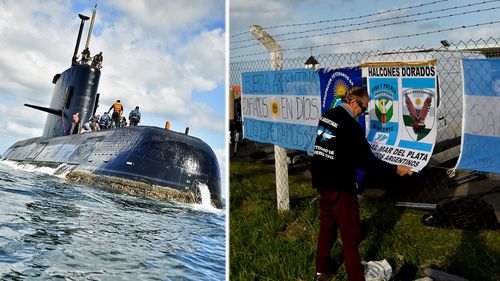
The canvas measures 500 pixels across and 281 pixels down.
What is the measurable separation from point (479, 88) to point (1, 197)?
4204mm

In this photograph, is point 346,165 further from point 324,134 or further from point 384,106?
point 384,106

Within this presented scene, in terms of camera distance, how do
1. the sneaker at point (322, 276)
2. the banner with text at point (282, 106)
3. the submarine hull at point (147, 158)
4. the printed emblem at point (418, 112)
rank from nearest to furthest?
the sneaker at point (322, 276) → the printed emblem at point (418, 112) → the banner with text at point (282, 106) → the submarine hull at point (147, 158)

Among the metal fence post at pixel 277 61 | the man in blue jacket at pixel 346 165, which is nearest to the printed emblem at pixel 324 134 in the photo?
the man in blue jacket at pixel 346 165

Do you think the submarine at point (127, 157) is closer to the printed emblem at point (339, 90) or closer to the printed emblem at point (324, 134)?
the printed emblem at point (339, 90)

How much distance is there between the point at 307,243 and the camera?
14.5ft

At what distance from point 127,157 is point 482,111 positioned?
9.64 metres

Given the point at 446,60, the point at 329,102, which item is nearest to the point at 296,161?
the point at 329,102

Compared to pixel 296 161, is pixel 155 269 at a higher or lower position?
lower

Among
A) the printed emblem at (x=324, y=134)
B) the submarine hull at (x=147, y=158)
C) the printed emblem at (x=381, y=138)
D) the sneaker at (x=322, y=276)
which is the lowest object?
the sneaker at (x=322, y=276)

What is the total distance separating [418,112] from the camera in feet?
13.7

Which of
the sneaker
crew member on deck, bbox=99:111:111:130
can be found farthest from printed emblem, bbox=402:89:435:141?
crew member on deck, bbox=99:111:111:130

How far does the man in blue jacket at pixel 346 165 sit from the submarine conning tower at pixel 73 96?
41.9 ft

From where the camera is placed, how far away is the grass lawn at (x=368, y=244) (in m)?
3.90

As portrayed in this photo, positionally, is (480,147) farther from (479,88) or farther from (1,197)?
(1,197)
